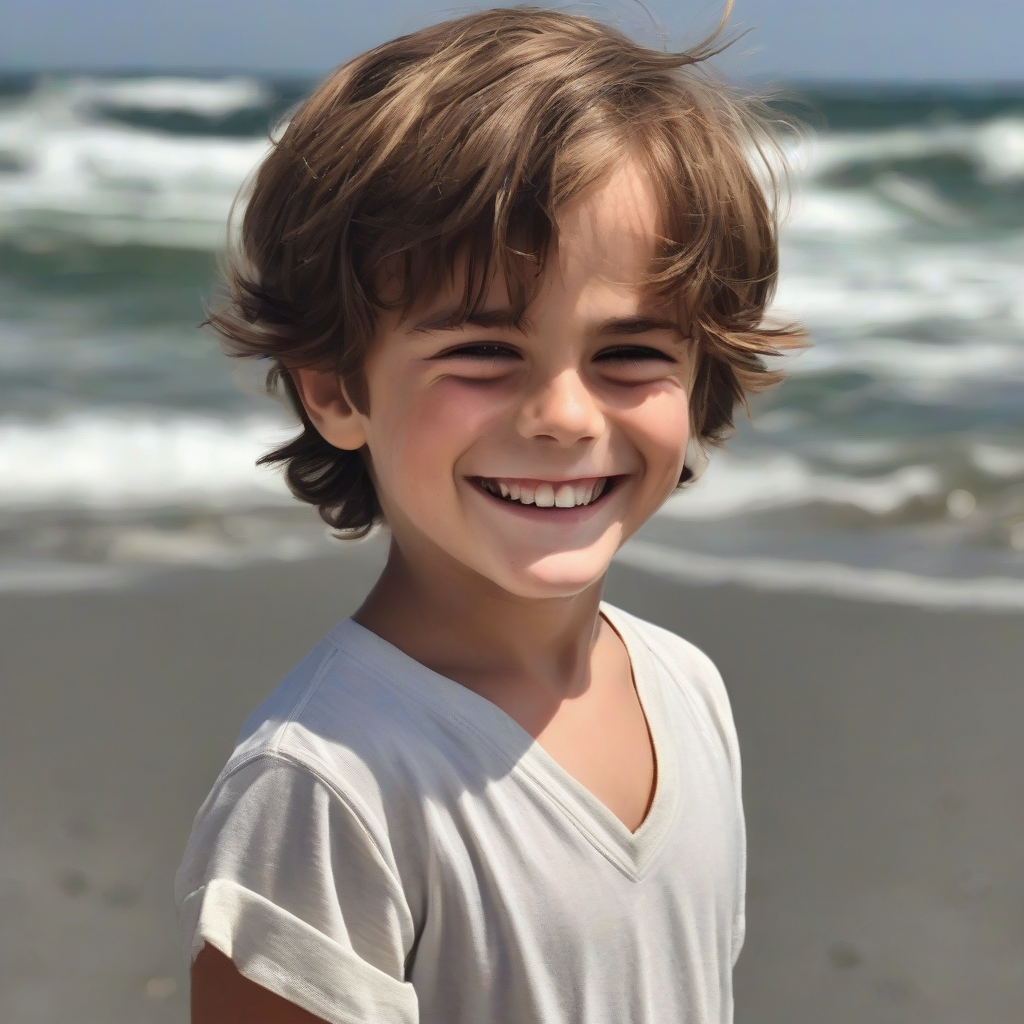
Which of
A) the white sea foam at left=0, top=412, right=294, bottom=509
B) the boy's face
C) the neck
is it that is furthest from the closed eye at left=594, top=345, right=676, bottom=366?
the white sea foam at left=0, top=412, right=294, bottom=509

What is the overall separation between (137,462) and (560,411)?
173 inches

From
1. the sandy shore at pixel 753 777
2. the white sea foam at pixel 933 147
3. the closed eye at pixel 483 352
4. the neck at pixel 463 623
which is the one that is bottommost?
the white sea foam at pixel 933 147

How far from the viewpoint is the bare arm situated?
1.17 metres

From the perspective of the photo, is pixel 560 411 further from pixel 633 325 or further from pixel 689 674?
pixel 689 674

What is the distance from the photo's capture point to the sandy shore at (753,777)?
101 inches

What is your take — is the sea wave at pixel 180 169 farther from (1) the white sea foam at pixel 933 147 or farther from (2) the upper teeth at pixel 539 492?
(2) the upper teeth at pixel 539 492

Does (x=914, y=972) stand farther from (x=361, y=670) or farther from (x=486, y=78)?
(x=486, y=78)

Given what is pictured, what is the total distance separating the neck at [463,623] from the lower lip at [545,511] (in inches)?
4.2

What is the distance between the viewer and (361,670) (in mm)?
1291

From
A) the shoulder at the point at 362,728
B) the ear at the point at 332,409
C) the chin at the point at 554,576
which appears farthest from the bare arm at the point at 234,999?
the ear at the point at 332,409

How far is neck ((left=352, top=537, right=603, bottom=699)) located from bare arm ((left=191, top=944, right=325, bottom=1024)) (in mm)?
351

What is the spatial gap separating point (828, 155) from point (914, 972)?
1332cm

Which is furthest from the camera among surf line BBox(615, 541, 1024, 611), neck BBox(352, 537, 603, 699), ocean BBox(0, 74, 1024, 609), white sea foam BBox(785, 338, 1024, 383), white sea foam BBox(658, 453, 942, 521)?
white sea foam BBox(785, 338, 1024, 383)

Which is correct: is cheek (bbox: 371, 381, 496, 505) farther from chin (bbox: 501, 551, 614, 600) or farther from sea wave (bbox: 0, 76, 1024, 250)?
sea wave (bbox: 0, 76, 1024, 250)
